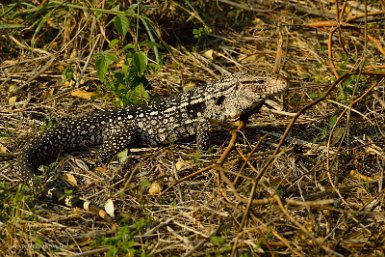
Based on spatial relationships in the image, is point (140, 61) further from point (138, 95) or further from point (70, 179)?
point (70, 179)

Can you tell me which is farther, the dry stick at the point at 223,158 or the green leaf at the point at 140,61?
the green leaf at the point at 140,61

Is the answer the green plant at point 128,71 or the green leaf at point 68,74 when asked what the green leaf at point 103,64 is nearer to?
the green plant at point 128,71

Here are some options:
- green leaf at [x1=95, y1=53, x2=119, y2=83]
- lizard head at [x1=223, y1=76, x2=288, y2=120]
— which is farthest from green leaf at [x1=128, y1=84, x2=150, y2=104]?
lizard head at [x1=223, y1=76, x2=288, y2=120]

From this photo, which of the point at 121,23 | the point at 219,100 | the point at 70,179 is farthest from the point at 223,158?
the point at 121,23

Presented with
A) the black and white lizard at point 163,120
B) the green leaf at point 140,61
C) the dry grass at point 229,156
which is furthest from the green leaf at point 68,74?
the green leaf at point 140,61

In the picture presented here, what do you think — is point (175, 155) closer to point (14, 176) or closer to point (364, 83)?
point (14, 176)

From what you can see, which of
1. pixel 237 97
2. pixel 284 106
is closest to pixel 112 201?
pixel 237 97

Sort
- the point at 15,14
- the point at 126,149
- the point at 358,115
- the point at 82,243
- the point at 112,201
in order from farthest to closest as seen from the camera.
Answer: the point at 15,14 < the point at 358,115 < the point at 126,149 < the point at 112,201 < the point at 82,243
